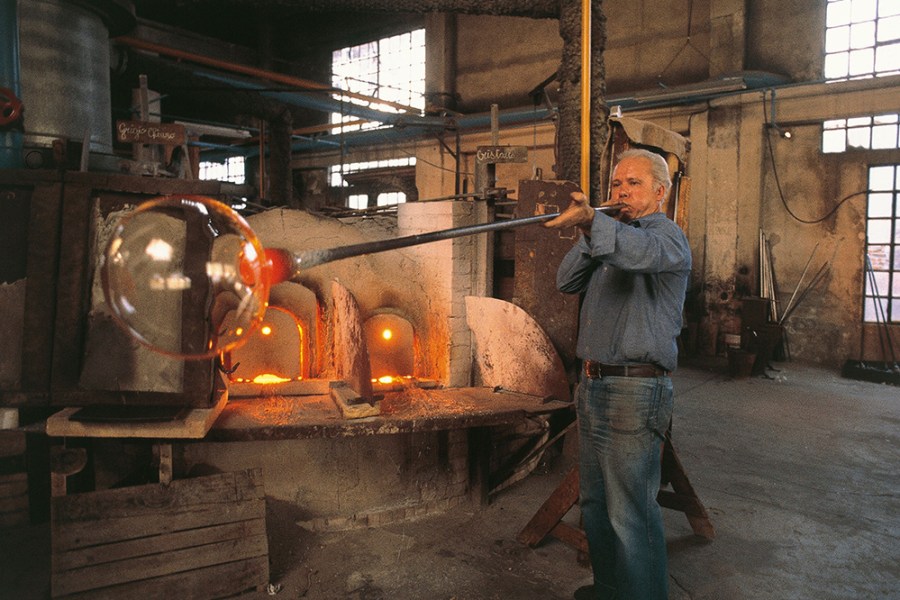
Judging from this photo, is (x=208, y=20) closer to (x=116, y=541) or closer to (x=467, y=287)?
(x=467, y=287)

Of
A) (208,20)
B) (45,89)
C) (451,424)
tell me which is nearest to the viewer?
(451,424)

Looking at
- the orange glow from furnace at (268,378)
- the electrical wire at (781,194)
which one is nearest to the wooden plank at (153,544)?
the orange glow from furnace at (268,378)

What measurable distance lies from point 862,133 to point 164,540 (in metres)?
11.9

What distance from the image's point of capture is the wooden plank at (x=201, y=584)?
3439 mm

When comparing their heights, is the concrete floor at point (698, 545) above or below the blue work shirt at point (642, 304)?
below

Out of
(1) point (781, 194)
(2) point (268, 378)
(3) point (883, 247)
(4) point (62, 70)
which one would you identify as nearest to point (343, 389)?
(2) point (268, 378)

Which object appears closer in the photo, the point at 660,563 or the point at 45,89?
the point at 660,563

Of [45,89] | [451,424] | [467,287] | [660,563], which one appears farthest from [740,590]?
[45,89]

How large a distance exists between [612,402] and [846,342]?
32.1 feet

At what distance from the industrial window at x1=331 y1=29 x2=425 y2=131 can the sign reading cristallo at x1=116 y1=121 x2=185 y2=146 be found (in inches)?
448

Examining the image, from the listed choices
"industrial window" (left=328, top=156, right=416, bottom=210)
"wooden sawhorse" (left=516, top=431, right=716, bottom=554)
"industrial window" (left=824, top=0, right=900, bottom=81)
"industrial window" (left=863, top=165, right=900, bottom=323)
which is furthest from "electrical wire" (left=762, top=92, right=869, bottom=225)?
"wooden sawhorse" (left=516, top=431, right=716, bottom=554)

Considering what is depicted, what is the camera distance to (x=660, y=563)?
299cm

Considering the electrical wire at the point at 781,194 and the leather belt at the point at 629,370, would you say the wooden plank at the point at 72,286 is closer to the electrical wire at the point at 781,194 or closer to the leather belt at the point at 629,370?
the leather belt at the point at 629,370

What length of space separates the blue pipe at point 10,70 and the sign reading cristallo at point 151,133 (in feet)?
3.41
